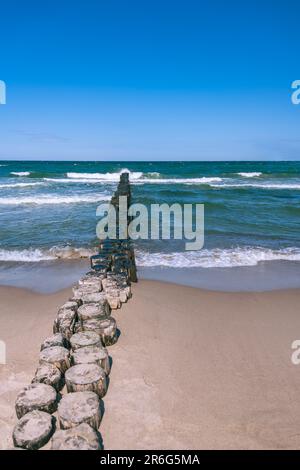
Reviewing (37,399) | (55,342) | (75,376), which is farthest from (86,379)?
(55,342)

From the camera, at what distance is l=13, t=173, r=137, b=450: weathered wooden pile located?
2469mm

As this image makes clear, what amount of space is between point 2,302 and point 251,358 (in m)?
3.68

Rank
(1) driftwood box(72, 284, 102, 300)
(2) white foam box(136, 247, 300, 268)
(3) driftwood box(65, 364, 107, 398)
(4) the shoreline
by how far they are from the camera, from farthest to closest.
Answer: (2) white foam box(136, 247, 300, 268) → (4) the shoreline → (1) driftwood box(72, 284, 102, 300) → (3) driftwood box(65, 364, 107, 398)

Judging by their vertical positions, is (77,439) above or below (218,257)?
below

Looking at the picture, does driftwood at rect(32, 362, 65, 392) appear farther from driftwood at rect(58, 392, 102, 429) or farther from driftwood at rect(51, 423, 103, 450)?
driftwood at rect(51, 423, 103, 450)

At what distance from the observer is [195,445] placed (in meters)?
2.63

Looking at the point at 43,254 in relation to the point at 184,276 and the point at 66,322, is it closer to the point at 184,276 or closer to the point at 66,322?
the point at 184,276

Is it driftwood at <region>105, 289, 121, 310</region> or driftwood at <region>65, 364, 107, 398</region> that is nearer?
driftwood at <region>65, 364, 107, 398</region>

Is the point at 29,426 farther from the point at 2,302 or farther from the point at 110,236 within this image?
the point at 110,236

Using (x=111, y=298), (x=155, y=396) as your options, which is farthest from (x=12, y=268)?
(x=155, y=396)

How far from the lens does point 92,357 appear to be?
3232 mm

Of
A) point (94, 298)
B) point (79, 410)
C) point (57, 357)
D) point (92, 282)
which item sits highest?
point (92, 282)

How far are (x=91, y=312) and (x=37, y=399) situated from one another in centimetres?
131

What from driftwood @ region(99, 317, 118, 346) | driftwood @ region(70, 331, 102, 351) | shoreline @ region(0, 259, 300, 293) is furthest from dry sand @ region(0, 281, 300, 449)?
shoreline @ region(0, 259, 300, 293)
